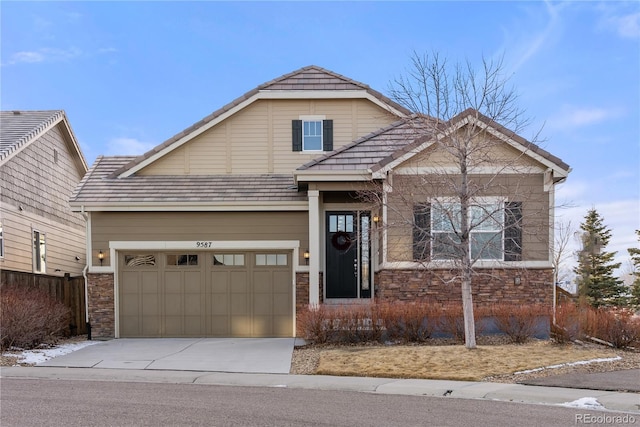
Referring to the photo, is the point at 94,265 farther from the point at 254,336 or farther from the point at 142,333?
the point at 254,336

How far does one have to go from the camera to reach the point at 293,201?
1605cm

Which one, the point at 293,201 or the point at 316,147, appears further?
Answer: the point at 316,147

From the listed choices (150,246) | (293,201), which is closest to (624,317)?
(293,201)

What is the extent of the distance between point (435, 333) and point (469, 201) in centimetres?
332

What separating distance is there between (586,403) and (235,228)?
10.3 meters

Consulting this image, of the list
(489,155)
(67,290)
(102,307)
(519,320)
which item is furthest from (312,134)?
(67,290)

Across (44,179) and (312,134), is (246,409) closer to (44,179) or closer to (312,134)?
(312,134)

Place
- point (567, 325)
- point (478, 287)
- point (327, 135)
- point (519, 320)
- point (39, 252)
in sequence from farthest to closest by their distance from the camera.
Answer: point (39, 252) → point (327, 135) → point (478, 287) → point (519, 320) → point (567, 325)

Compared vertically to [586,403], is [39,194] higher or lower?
higher

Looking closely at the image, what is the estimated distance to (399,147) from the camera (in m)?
15.5

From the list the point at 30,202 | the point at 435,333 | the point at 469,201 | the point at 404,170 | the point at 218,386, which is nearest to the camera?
the point at 218,386

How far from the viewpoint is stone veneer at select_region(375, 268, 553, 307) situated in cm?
1445

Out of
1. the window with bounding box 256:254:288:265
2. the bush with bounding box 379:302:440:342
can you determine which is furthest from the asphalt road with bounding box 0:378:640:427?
the window with bounding box 256:254:288:265
